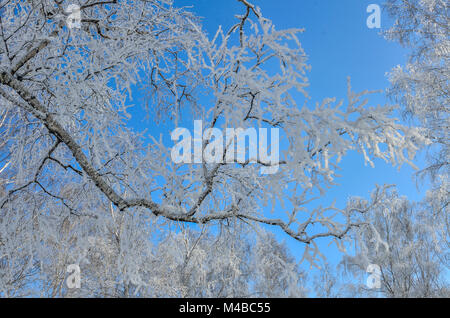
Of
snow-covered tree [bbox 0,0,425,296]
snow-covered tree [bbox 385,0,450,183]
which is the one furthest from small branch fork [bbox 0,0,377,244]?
snow-covered tree [bbox 385,0,450,183]

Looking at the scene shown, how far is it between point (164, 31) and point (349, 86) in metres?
2.71

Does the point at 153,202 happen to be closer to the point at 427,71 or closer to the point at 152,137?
the point at 152,137

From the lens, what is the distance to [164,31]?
12.8 ft

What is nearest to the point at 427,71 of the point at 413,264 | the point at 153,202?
the point at 413,264

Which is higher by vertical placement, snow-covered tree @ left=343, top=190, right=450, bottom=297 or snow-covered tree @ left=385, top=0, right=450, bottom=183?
snow-covered tree @ left=385, top=0, right=450, bottom=183

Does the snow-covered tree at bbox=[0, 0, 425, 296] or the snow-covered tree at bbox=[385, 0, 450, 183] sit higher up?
the snow-covered tree at bbox=[385, 0, 450, 183]

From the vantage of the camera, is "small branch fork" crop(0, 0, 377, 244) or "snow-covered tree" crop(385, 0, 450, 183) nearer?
"small branch fork" crop(0, 0, 377, 244)

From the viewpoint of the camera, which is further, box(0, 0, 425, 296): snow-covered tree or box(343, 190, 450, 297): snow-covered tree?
box(343, 190, 450, 297): snow-covered tree

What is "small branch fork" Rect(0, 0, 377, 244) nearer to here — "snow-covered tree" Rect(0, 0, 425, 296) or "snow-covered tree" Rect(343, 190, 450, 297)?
A: "snow-covered tree" Rect(0, 0, 425, 296)

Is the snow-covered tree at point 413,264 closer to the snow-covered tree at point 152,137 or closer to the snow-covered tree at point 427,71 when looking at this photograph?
the snow-covered tree at point 427,71

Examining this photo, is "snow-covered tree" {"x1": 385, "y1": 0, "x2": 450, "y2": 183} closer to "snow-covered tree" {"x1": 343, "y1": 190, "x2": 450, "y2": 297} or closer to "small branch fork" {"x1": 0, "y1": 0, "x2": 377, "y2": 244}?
"snow-covered tree" {"x1": 343, "y1": 190, "x2": 450, "y2": 297}

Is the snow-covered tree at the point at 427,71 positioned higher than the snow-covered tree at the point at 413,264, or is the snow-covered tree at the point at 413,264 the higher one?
the snow-covered tree at the point at 427,71

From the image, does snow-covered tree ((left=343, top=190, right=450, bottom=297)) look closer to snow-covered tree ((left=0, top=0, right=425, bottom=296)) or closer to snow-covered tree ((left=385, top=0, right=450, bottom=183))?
snow-covered tree ((left=385, top=0, right=450, bottom=183))

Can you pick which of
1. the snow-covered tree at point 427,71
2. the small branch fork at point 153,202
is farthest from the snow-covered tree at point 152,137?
the snow-covered tree at point 427,71
